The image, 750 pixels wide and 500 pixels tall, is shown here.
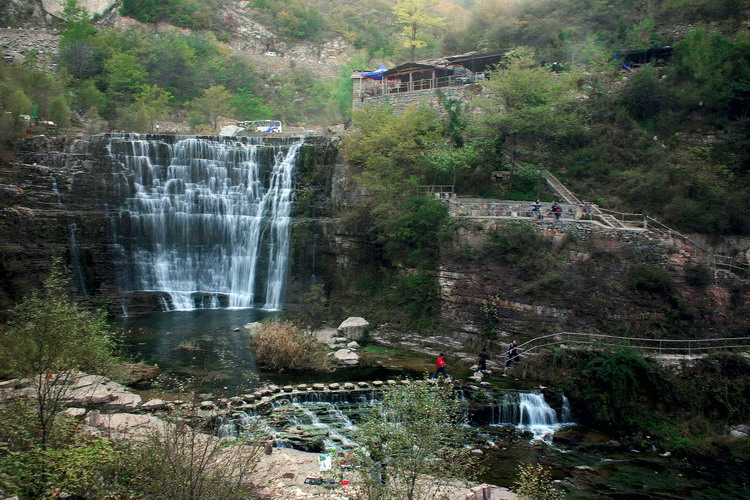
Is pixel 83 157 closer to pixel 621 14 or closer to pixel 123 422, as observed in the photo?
pixel 123 422

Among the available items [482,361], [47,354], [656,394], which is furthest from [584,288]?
[47,354]

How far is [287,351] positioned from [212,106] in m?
29.1

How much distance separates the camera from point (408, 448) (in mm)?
9398

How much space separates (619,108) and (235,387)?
22.7m

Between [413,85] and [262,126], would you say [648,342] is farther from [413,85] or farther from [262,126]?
[262,126]

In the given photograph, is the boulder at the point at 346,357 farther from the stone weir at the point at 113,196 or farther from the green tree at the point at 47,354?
the stone weir at the point at 113,196

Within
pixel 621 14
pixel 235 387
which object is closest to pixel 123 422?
pixel 235 387

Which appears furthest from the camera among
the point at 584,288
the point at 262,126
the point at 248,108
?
the point at 248,108

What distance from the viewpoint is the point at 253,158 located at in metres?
31.6

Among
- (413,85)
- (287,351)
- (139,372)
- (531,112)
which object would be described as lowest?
(139,372)

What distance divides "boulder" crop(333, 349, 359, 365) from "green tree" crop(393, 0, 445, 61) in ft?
118

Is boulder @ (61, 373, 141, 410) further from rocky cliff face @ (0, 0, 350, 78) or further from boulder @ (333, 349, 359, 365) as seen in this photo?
rocky cliff face @ (0, 0, 350, 78)

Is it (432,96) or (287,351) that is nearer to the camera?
(287,351)

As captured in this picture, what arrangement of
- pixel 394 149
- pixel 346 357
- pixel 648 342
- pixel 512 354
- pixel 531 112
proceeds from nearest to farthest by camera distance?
pixel 648 342 < pixel 512 354 < pixel 346 357 < pixel 531 112 < pixel 394 149
